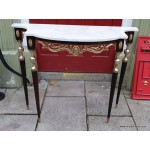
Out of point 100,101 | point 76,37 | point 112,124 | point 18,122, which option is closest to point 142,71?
point 100,101

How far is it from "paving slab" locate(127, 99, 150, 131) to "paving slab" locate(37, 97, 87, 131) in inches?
23.3

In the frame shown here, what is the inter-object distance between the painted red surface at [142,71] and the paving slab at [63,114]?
0.72m

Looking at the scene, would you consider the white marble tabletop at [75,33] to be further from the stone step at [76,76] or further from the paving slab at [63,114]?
the stone step at [76,76]

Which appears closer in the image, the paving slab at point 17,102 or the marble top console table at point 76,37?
the marble top console table at point 76,37

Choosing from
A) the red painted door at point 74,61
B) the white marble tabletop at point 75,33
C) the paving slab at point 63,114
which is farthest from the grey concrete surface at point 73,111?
A: the white marble tabletop at point 75,33

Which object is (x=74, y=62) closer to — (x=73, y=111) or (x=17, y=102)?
(x=73, y=111)

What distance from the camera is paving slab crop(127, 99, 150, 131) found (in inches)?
85.2

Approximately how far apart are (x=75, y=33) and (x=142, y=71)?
1.17 m

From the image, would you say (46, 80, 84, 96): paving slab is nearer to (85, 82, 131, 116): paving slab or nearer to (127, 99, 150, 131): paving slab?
(85, 82, 131, 116): paving slab

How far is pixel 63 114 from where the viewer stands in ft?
7.55

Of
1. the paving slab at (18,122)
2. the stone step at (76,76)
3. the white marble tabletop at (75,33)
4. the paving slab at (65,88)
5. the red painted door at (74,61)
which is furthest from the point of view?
the stone step at (76,76)

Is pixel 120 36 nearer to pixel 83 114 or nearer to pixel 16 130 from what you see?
pixel 83 114

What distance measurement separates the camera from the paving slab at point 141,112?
2.16 metres

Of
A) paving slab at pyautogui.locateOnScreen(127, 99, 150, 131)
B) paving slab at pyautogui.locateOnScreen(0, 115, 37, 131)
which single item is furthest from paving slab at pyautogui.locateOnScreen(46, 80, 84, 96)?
paving slab at pyautogui.locateOnScreen(127, 99, 150, 131)
